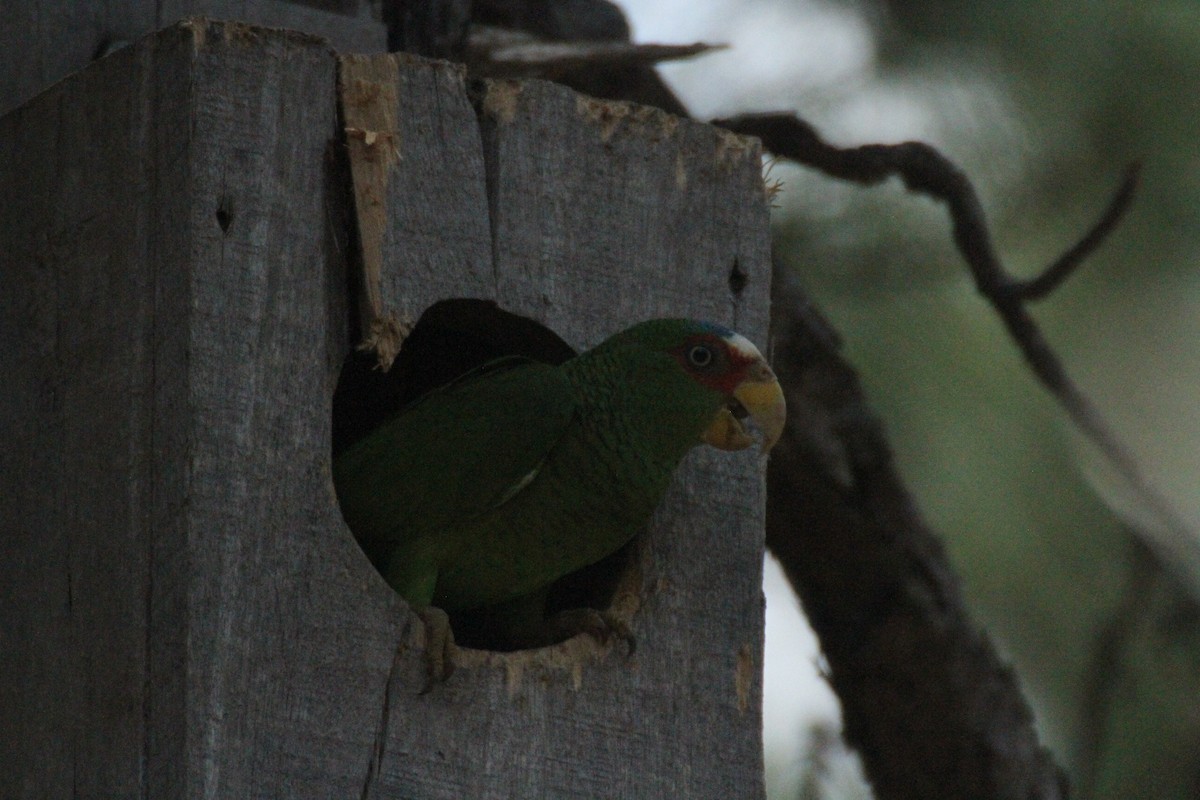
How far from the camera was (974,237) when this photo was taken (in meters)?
4.12

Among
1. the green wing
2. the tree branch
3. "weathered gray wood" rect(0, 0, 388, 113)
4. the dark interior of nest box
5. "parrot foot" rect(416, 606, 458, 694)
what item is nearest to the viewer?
"parrot foot" rect(416, 606, 458, 694)

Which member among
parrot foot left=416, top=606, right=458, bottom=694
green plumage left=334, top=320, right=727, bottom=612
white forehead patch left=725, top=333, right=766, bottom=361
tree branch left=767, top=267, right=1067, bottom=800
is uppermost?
white forehead patch left=725, top=333, right=766, bottom=361

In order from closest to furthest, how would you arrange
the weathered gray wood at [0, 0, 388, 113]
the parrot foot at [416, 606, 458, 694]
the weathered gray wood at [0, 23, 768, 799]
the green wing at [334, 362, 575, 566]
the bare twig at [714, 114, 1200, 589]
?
the weathered gray wood at [0, 23, 768, 799], the parrot foot at [416, 606, 458, 694], the green wing at [334, 362, 575, 566], the weathered gray wood at [0, 0, 388, 113], the bare twig at [714, 114, 1200, 589]

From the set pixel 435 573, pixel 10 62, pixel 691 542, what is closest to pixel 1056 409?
pixel 691 542

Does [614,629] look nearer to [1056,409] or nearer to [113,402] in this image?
[113,402]

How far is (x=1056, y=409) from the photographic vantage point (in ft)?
17.4

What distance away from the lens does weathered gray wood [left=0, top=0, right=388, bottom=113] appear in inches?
135

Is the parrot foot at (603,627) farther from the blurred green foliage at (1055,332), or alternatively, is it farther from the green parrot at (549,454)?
the blurred green foliage at (1055,332)

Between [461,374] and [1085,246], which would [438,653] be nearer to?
[461,374]

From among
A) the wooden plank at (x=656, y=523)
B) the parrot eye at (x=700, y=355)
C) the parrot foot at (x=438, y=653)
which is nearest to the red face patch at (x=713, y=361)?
the parrot eye at (x=700, y=355)

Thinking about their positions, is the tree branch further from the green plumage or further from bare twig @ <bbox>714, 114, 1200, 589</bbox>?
the green plumage

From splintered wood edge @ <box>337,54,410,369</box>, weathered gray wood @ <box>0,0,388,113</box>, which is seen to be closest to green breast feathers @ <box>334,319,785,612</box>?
splintered wood edge @ <box>337,54,410,369</box>

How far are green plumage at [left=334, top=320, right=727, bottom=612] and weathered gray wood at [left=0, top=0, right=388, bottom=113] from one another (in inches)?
36.0

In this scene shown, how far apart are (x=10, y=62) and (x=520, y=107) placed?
3.82ft
